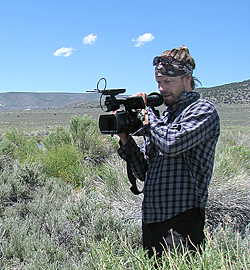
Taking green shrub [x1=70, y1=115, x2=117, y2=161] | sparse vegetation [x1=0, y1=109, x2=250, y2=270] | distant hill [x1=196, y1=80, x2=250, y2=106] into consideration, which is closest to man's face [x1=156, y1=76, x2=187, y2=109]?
sparse vegetation [x1=0, y1=109, x2=250, y2=270]

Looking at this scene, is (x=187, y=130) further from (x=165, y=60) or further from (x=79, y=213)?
(x=79, y=213)

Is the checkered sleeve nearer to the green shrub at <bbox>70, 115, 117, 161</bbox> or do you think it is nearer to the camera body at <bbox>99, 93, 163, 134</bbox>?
the camera body at <bbox>99, 93, 163, 134</bbox>

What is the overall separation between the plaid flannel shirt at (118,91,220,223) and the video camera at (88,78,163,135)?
0.10 meters

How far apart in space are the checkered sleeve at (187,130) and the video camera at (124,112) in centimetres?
16

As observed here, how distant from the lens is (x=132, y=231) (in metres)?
3.50

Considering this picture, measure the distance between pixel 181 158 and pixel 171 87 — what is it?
19.5 inches

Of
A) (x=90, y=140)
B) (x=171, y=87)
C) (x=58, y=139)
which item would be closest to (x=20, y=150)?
(x=58, y=139)

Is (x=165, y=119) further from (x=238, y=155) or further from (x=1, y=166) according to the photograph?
(x=1, y=166)

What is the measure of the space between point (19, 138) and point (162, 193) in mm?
6891

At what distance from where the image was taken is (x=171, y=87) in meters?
2.15

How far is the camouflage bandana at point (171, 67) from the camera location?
2.11 metres

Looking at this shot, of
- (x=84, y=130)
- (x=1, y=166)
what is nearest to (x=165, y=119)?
(x=1, y=166)

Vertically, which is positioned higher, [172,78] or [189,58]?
[189,58]

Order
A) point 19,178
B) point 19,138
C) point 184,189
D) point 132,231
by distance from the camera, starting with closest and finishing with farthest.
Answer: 1. point 184,189
2. point 132,231
3. point 19,178
4. point 19,138
